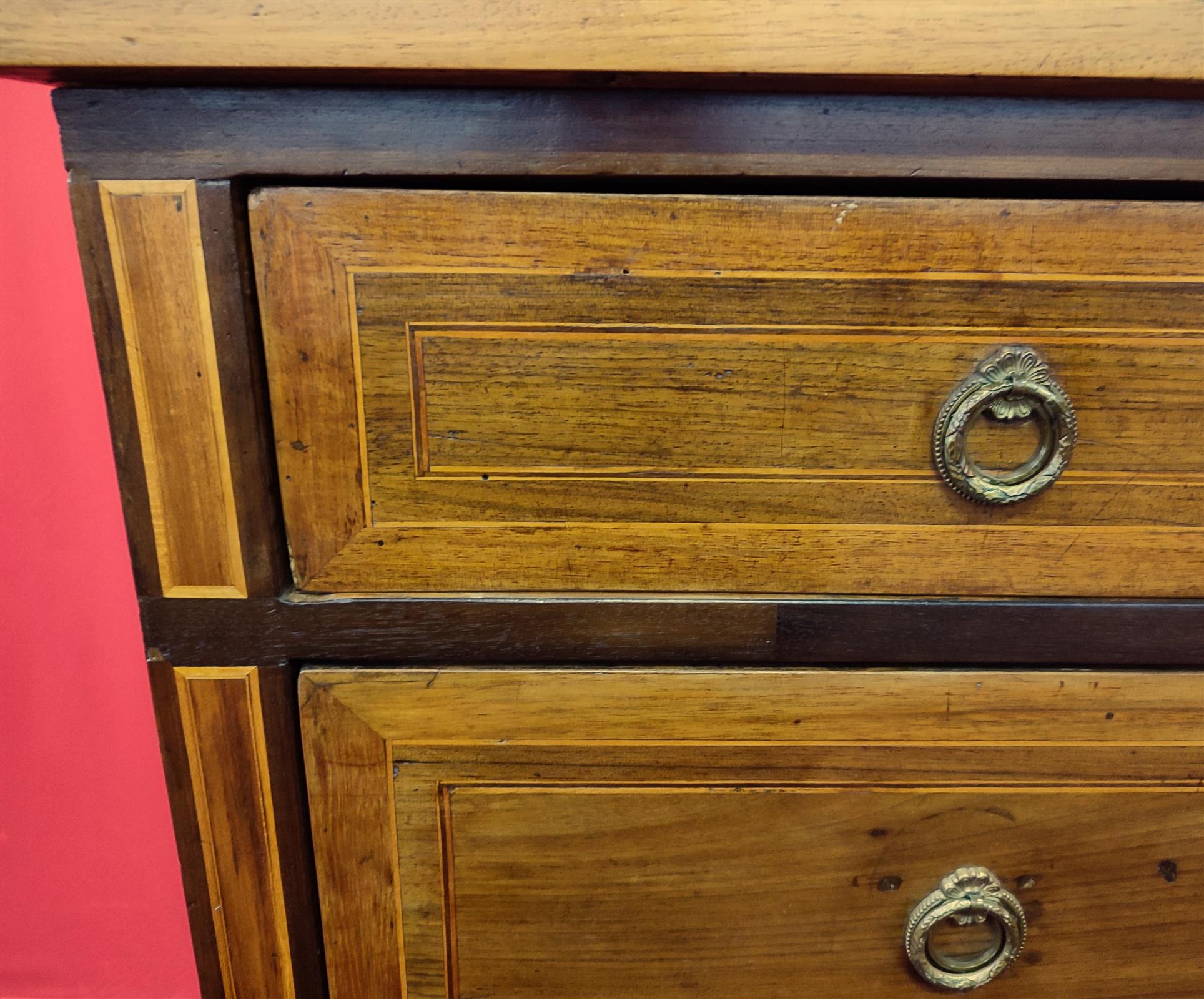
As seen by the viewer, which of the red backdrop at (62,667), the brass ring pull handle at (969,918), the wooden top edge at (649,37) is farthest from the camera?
the red backdrop at (62,667)

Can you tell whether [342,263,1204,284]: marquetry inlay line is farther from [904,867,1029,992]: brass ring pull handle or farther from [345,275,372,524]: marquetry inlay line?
[904,867,1029,992]: brass ring pull handle

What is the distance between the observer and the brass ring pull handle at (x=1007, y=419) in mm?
356

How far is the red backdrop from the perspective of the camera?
26.5 inches

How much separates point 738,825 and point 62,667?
2.28ft

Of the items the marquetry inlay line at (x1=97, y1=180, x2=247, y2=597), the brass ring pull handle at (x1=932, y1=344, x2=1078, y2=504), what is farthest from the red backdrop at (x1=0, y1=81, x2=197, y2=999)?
the brass ring pull handle at (x1=932, y1=344, x2=1078, y2=504)

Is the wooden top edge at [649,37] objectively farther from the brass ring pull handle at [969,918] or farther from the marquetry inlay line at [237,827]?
the brass ring pull handle at [969,918]

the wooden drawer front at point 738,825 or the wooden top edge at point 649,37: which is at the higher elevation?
the wooden top edge at point 649,37

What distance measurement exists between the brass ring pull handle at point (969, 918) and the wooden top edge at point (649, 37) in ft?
1.28

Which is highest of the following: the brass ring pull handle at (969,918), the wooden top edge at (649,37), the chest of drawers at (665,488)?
the wooden top edge at (649,37)

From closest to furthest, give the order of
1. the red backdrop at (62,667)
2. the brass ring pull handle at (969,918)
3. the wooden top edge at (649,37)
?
1. the wooden top edge at (649,37)
2. the brass ring pull handle at (969,918)
3. the red backdrop at (62,667)

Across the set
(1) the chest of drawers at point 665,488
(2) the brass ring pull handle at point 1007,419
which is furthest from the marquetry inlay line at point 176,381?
(2) the brass ring pull handle at point 1007,419

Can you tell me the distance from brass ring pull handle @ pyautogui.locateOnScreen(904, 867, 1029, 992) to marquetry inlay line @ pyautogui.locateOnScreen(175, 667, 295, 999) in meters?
0.34

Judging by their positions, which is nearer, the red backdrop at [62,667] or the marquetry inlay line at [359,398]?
the marquetry inlay line at [359,398]

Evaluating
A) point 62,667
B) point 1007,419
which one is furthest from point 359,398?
point 62,667
